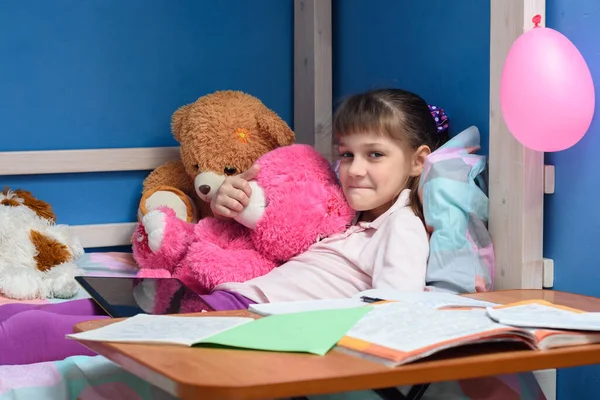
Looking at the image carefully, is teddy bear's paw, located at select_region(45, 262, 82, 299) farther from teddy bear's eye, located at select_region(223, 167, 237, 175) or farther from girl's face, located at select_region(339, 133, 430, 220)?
girl's face, located at select_region(339, 133, 430, 220)

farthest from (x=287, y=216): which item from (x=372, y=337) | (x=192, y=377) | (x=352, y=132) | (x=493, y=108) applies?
(x=192, y=377)

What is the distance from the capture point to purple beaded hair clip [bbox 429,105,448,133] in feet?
5.75

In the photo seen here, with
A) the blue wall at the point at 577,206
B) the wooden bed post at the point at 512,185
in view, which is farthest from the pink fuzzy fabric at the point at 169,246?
the blue wall at the point at 577,206

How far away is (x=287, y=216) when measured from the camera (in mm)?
1694

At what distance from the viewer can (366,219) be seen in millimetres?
1738

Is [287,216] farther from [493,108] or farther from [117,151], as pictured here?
[117,151]

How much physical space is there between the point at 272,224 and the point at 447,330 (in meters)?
0.83

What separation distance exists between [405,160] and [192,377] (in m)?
0.98

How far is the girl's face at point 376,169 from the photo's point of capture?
5.41ft

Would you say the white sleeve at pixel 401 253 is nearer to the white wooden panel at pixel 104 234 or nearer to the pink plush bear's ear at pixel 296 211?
the pink plush bear's ear at pixel 296 211

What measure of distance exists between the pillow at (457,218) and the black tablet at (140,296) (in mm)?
445

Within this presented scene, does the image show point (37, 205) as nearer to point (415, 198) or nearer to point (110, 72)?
point (110, 72)

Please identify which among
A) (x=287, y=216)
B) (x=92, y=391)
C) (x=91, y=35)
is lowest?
(x=92, y=391)

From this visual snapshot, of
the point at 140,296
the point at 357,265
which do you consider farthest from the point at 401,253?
the point at 140,296
